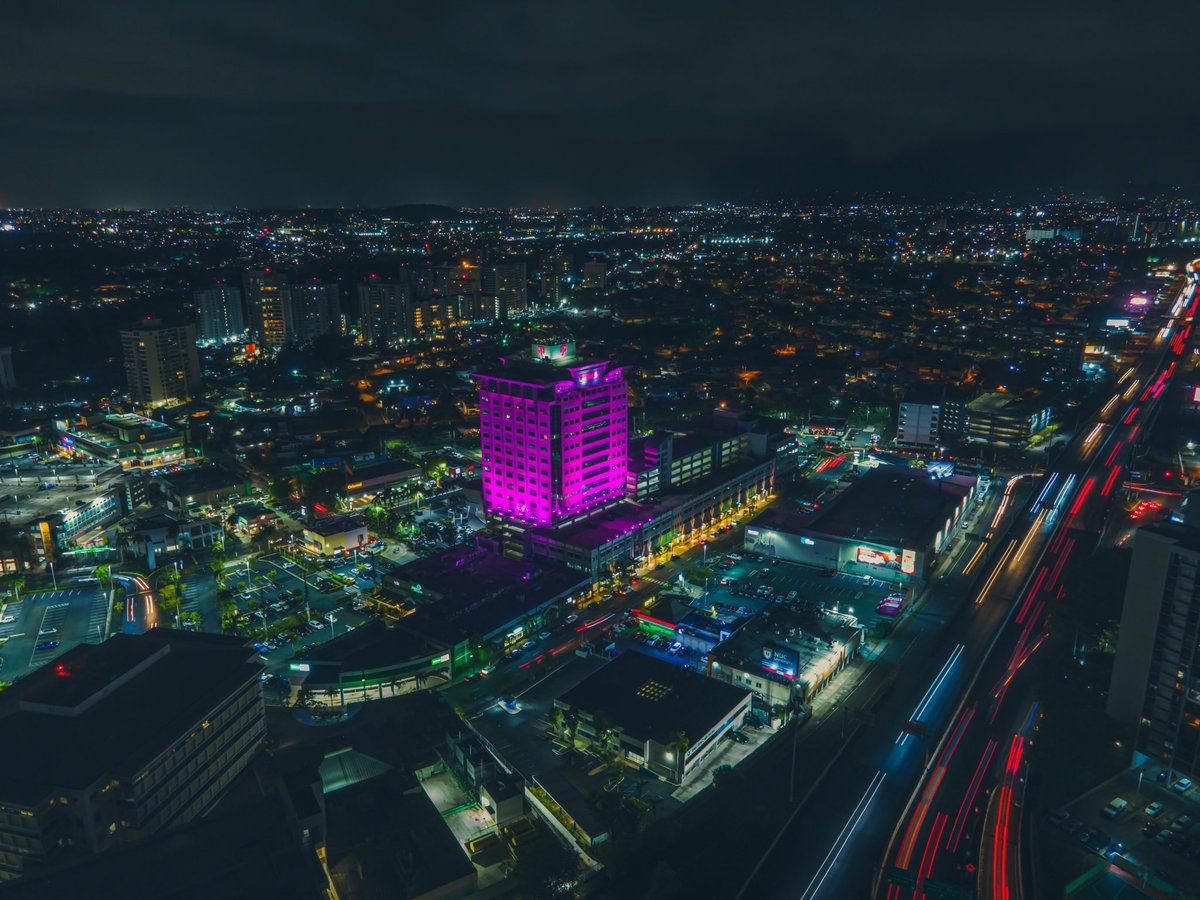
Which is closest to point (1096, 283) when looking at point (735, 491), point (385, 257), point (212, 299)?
point (735, 491)

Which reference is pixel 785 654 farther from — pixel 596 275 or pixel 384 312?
pixel 596 275

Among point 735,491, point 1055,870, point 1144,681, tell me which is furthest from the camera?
point 735,491

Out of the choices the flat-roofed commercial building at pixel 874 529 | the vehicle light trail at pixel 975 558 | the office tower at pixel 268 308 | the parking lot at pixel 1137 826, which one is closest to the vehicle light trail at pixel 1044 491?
the vehicle light trail at pixel 975 558

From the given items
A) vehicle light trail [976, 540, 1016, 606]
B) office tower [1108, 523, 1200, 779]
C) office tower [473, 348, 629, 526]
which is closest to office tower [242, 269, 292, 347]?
office tower [473, 348, 629, 526]

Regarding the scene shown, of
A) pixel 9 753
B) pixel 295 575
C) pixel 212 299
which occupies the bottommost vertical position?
pixel 295 575

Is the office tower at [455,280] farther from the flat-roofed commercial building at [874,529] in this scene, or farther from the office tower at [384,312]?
the flat-roofed commercial building at [874,529]

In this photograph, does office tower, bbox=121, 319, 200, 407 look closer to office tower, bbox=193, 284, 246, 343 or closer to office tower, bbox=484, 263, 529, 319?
office tower, bbox=193, 284, 246, 343

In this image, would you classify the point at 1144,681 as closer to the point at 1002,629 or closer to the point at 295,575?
the point at 1002,629
